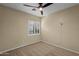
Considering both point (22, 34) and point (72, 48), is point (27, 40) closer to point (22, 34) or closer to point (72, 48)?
point (22, 34)

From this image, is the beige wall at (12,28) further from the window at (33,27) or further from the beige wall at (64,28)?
the beige wall at (64,28)

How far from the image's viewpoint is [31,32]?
5.91 m

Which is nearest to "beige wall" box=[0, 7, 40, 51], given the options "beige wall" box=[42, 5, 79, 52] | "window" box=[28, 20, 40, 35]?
"window" box=[28, 20, 40, 35]

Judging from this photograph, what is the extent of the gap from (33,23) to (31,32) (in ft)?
2.64

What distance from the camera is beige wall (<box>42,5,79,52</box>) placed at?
145 inches

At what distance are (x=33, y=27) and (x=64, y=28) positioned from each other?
2.72 meters

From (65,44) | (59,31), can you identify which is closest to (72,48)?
(65,44)

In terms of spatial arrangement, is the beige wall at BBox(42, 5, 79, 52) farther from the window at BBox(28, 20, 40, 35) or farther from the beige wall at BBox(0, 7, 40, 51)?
the beige wall at BBox(0, 7, 40, 51)

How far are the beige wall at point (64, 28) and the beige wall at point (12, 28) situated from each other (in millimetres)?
1690

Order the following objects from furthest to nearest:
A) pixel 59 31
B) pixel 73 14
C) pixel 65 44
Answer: pixel 59 31, pixel 65 44, pixel 73 14

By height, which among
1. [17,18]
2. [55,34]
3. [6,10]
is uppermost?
[6,10]

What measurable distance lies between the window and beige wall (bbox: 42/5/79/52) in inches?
35.3

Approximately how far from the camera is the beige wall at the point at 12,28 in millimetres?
3697

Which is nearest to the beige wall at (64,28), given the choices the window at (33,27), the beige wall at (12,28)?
the window at (33,27)
